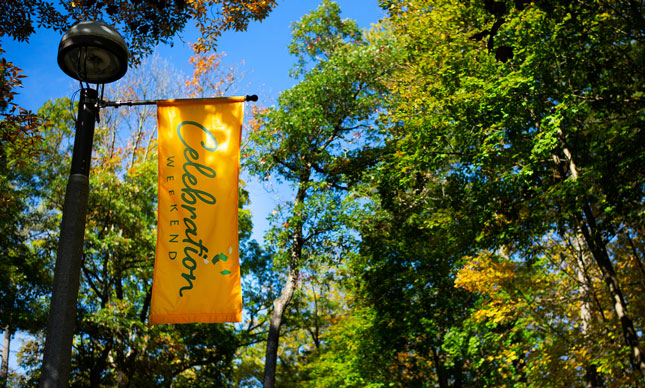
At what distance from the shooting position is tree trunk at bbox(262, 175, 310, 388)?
14.3 meters

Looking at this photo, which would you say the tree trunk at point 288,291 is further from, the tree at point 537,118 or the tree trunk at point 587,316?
the tree trunk at point 587,316

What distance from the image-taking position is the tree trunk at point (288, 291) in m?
14.3

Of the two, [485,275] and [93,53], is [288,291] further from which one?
[93,53]

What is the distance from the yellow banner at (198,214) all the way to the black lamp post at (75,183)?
98cm

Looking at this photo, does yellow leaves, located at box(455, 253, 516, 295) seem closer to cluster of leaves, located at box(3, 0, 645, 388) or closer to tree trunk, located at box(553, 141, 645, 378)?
cluster of leaves, located at box(3, 0, 645, 388)

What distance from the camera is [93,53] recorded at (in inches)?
154

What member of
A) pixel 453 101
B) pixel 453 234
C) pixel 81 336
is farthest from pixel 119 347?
pixel 453 101

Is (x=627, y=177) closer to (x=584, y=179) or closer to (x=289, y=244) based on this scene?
(x=584, y=179)

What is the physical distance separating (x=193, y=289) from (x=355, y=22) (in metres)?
17.1

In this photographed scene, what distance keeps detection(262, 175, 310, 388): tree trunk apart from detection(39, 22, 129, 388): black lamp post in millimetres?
11477

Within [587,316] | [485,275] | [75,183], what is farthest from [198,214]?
[587,316]

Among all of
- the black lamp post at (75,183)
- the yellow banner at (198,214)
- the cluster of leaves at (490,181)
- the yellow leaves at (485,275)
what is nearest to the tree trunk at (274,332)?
the cluster of leaves at (490,181)

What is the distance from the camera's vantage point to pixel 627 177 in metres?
9.09

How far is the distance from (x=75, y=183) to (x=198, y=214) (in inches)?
51.4
